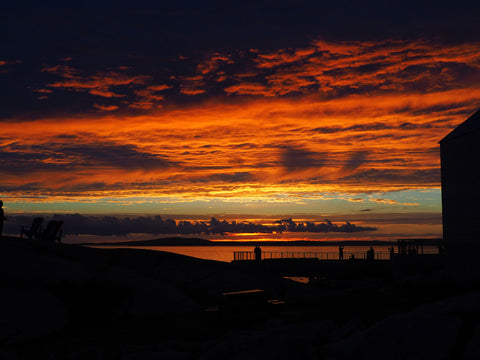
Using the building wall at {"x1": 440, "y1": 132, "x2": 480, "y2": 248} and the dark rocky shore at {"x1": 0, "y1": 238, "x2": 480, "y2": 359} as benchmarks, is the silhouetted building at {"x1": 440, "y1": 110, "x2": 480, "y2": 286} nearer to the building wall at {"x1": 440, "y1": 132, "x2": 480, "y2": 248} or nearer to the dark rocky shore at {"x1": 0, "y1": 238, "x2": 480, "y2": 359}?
the building wall at {"x1": 440, "y1": 132, "x2": 480, "y2": 248}

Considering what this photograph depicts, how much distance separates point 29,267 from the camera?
1538 centimetres

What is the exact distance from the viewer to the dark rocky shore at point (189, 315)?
7816mm

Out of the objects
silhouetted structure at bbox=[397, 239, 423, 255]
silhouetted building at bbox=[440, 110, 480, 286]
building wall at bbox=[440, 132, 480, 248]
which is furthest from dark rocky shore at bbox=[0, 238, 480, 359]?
silhouetted structure at bbox=[397, 239, 423, 255]

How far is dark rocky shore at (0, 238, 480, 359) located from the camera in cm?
782

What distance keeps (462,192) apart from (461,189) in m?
0.17

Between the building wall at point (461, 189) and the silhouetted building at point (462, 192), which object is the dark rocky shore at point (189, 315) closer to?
the silhouetted building at point (462, 192)

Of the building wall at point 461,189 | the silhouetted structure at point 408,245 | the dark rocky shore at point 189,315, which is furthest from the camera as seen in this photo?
the silhouetted structure at point 408,245

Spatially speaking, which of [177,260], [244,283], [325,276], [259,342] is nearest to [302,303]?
[244,283]

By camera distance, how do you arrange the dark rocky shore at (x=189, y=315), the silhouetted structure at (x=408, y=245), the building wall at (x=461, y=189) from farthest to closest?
the silhouetted structure at (x=408, y=245) → the building wall at (x=461, y=189) → the dark rocky shore at (x=189, y=315)

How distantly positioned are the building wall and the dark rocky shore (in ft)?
12.0

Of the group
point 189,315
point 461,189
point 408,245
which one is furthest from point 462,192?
point 189,315

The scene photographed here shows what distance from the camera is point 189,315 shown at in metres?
16.1

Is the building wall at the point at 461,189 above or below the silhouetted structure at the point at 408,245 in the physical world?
above

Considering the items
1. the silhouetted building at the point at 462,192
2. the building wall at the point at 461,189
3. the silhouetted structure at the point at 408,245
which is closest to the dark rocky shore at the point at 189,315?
the silhouetted building at the point at 462,192
